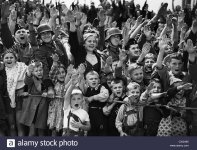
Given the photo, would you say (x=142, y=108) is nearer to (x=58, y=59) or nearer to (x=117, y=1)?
(x=58, y=59)

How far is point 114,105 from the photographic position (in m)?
8.62

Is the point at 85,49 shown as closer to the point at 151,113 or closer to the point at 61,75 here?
the point at 61,75

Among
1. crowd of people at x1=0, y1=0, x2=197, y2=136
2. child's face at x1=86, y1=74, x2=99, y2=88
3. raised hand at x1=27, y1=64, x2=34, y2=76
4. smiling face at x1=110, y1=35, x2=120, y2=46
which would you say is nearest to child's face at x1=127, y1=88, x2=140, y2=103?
crowd of people at x1=0, y1=0, x2=197, y2=136

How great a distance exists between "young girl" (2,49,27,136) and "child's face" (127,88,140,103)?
62.0 inches

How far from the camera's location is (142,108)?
8.50m

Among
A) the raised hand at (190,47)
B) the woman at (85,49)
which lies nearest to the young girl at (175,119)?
the raised hand at (190,47)

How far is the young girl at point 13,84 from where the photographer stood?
8.94m

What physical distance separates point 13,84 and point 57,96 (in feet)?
2.25

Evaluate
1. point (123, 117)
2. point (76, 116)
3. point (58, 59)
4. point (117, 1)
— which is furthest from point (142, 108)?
point (117, 1)

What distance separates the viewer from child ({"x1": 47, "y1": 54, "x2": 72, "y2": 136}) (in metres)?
8.71

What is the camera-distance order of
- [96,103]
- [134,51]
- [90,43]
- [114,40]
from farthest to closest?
[114,40] → [134,51] → [90,43] → [96,103]

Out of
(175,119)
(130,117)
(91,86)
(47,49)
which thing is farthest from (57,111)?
(175,119)

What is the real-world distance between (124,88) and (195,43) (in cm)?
200

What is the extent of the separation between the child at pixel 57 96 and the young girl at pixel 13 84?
0.44 meters
